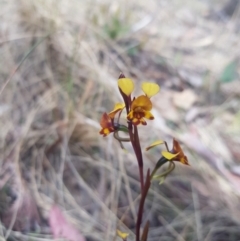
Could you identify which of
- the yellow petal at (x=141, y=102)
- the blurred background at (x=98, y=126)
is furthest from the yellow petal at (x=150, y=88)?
the blurred background at (x=98, y=126)

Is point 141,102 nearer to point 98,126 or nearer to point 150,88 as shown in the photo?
point 150,88

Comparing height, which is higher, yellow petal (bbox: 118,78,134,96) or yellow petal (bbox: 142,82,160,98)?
yellow petal (bbox: 142,82,160,98)

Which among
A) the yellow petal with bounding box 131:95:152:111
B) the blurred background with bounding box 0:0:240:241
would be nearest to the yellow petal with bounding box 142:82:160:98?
the yellow petal with bounding box 131:95:152:111

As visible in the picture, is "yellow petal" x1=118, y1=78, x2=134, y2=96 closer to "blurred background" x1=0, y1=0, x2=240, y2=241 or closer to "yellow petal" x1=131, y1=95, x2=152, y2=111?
"yellow petal" x1=131, y1=95, x2=152, y2=111

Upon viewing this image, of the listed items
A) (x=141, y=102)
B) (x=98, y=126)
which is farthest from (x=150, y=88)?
(x=98, y=126)

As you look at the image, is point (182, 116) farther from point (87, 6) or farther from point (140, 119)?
point (140, 119)

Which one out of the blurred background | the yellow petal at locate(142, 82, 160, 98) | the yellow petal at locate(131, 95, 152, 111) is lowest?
the yellow petal at locate(131, 95, 152, 111)

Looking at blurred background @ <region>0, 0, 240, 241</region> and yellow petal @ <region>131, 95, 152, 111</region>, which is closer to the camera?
yellow petal @ <region>131, 95, 152, 111</region>

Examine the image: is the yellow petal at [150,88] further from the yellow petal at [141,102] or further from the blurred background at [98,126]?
the blurred background at [98,126]
